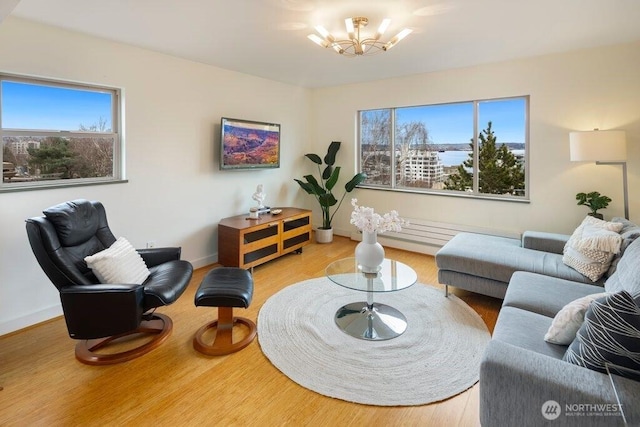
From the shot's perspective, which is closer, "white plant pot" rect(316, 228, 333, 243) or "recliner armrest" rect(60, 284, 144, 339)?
"recliner armrest" rect(60, 284, 144, 339)

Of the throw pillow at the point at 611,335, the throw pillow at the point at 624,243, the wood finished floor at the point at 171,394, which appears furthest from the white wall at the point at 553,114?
the throw pillow at the point at 611,335

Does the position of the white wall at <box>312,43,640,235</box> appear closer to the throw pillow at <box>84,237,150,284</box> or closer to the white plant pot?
the white plant pot

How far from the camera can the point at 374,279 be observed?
265 cm

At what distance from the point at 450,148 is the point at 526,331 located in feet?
10.5

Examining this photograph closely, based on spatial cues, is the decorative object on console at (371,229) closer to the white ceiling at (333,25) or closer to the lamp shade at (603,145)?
the white ceiling at (333,25)

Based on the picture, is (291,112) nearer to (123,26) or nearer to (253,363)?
(123,26)

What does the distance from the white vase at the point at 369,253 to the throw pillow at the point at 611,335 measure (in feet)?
4.83

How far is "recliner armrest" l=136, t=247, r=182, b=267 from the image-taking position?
9.17 ft

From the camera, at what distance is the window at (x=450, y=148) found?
400 centimetres

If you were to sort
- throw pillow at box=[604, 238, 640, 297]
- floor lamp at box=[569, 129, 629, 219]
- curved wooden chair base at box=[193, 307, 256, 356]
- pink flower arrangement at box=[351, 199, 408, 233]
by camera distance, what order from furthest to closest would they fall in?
1. floor lamp at box=[569, 129, 629, 219]
2. pink flower arrangement at box=[351, 199, 408, 233]
3. curved wooden chair base at box=[193, 307, 256, 356]
4. throw pillow at box=[604, 238, 640, 297]

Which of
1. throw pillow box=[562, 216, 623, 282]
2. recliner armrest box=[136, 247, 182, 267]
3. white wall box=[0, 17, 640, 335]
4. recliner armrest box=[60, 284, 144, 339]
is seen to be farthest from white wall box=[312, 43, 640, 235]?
recliner armrest box=[60, 284, 144, 339]

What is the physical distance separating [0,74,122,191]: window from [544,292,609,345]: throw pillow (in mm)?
3630

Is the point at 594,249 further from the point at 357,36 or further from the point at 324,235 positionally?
the point at 324,235

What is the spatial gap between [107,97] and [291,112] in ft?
8.56
